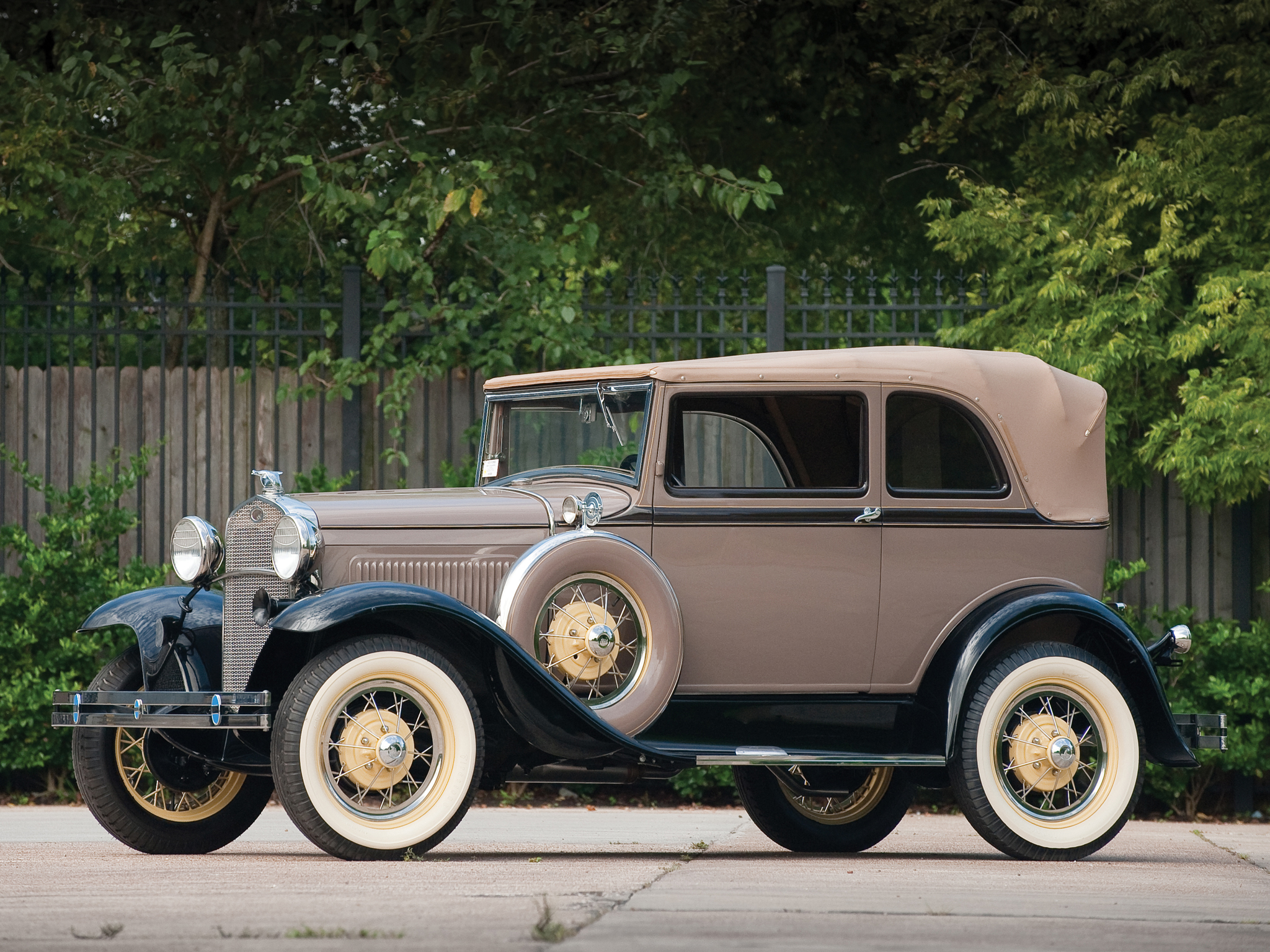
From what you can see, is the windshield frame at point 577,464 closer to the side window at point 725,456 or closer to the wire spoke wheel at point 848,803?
the side window at point 725,456

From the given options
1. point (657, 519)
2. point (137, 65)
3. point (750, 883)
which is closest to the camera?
point (750, 883)

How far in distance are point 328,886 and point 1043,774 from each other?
2783 millimetres

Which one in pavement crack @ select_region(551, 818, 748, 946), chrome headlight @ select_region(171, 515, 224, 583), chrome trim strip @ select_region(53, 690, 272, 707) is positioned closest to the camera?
pavement crack @ select_region(551, 818, 748, 946)

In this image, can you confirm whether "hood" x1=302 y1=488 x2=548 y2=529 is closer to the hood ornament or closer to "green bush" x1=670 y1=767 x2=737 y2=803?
the hood ornament

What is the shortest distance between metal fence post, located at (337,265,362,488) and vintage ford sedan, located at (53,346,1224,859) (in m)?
3.12

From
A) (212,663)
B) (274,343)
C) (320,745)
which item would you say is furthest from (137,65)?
(320,745)

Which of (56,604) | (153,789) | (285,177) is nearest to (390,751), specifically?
(153,789)

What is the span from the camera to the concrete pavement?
4.12 m

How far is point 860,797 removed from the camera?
23.6 ft

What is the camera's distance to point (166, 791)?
654cm

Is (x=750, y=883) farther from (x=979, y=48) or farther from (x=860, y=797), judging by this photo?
(x=979, y=48)

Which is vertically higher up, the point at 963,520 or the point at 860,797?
the point at 963,520

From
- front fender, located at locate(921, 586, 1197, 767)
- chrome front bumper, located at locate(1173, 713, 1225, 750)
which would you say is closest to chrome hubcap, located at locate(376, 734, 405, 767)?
front fender, located at locate(921, 586, 1197, 767)

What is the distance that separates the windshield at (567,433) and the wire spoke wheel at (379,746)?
1.26 metres
